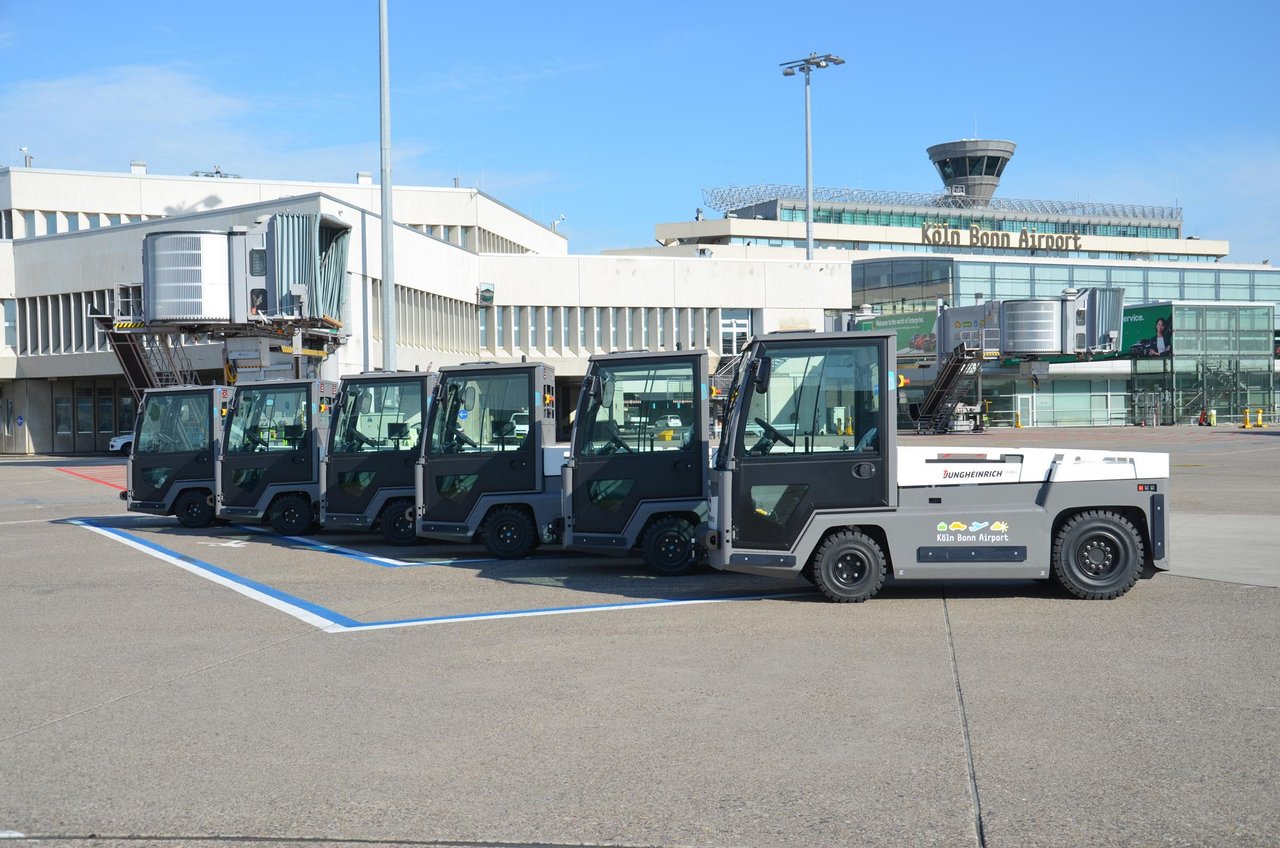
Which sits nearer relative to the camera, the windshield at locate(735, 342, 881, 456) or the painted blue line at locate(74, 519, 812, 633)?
the painted blue line at locate(74, 519, 812, 633)

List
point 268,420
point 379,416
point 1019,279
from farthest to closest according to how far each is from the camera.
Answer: point 1019,279 < point 268,420 < point 379,416

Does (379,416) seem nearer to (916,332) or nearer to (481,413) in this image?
(481,413)

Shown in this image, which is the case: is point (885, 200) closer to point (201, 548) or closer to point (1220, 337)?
point (1220, 337)

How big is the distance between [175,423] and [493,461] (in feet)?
23.5

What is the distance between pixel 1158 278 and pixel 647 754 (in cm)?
7682

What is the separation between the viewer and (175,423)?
18547 mm

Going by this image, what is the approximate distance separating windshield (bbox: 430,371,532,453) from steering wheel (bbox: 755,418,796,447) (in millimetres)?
4256

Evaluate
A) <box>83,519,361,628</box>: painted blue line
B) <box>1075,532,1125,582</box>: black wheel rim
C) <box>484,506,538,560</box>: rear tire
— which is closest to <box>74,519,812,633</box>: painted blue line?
<box>83,519,361,628</box>: painted blue line

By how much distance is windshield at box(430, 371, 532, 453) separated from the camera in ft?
45.8

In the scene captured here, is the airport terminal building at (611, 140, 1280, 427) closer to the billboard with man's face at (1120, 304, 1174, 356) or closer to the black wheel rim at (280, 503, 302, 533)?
the billboard with man's face at (1120, 304, 1174, 356)

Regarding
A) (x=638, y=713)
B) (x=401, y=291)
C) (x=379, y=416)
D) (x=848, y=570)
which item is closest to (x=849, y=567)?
(x=848, y=570)

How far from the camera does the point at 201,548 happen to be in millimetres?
15672

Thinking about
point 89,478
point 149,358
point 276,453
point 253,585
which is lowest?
point 89,478

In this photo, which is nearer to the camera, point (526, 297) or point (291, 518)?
point (291, 518)
